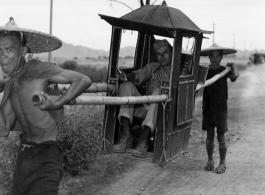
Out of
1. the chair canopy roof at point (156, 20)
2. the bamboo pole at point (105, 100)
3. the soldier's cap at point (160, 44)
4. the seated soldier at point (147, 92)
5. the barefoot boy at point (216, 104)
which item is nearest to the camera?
the bamboo pole at point (105, 100)

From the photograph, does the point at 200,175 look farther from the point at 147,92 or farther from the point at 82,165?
the point at 82,165

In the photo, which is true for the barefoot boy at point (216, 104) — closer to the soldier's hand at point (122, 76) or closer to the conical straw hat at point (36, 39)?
the soldier's hand at point (122, 76)

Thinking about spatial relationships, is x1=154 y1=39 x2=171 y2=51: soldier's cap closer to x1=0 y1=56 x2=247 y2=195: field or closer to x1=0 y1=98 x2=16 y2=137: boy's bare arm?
x1=0 y1=56 x2=247 y2=195: field

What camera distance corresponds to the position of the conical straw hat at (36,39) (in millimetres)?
3238

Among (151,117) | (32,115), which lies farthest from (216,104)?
(32,115)

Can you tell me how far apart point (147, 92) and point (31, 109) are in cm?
332

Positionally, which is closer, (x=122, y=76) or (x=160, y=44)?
(x=122, y=76)

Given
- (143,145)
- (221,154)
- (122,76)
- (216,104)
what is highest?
(122,76)

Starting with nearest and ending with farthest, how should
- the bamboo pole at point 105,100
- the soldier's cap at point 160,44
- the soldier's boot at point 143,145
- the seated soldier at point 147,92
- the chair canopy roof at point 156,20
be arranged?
the bamboo pole at point 105,100
the chair canopy roof at point 156,20
the soldier's boot at point 143,145
the seated soldier at point 147,92
the soldier's cap at point 160,44

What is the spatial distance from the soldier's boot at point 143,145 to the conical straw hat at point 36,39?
234 centimetres

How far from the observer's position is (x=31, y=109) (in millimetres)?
3350

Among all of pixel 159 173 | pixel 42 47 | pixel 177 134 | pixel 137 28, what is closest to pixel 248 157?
pixel 159 173

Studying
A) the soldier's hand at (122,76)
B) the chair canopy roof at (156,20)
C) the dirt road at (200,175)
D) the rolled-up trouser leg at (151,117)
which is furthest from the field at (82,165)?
the chair canopy roof at (156,20)

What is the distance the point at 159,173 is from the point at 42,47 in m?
3.83
